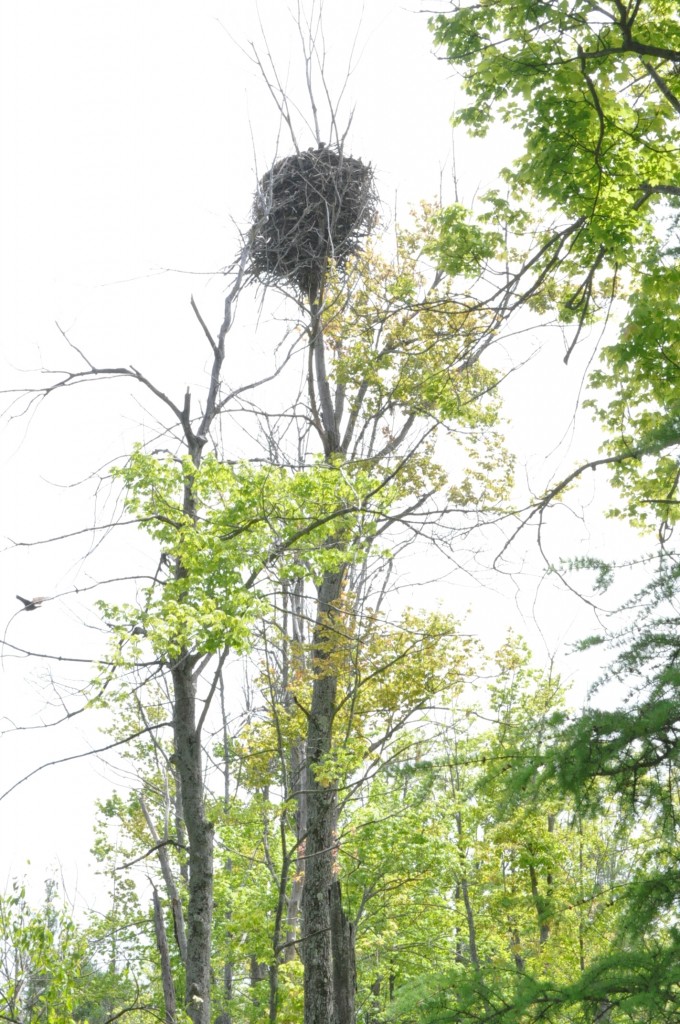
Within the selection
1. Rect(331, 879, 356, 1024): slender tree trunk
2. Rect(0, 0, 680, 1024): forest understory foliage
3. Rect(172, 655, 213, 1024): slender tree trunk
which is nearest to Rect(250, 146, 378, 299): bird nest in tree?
Rect(0, 0, 680, 1024): forest understory foliage

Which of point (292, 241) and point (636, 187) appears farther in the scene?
point (292, 241)

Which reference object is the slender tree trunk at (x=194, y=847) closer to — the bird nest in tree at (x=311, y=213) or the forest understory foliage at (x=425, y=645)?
the forest understory foliage at (x=425, y=645)

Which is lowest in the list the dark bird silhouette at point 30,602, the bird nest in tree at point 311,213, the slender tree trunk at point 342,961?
the slender tree trunk at point 342,961

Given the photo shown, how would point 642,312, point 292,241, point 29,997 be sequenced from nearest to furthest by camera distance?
1. point 642,312
2. point 29,997
3. point 292,241

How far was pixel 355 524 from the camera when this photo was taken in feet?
31.9

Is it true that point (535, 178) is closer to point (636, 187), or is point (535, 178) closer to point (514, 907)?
point (636, 187)

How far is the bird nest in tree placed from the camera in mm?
12117

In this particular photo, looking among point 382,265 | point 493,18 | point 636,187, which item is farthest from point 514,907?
point 493,18

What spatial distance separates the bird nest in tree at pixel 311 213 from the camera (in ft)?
39.8

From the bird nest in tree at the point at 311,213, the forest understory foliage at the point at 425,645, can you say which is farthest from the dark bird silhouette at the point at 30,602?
the bird nest in tree at the point at 311,213

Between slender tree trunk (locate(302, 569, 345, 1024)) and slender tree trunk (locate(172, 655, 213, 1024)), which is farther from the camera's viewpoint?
slender tree trunk (locate(302, 569, 345, 1024))

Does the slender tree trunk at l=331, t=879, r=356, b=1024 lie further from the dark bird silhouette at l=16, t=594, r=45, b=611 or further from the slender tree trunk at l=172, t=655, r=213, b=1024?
the dark bird silhouette at l=16, t=594, r=45, b=611

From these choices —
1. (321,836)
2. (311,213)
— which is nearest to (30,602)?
(321,836)

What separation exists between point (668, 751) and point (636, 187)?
4654 millimetres
